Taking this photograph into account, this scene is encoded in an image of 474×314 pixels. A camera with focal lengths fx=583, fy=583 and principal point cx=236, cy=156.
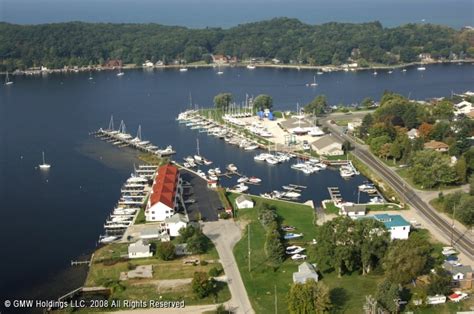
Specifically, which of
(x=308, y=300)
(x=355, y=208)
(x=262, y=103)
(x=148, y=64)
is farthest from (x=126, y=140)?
(x=148, y=64)

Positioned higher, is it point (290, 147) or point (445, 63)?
point (445, 63)

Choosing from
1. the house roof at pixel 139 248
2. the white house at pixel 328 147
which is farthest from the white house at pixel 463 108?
the house roof at pixel 139 248

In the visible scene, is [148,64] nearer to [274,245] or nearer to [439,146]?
[439,146]

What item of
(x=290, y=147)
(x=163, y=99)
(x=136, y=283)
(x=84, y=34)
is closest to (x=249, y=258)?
(x=136, y=283)

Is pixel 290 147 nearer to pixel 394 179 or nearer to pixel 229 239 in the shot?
pixel 394 179

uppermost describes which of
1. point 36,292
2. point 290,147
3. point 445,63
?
point 445,63

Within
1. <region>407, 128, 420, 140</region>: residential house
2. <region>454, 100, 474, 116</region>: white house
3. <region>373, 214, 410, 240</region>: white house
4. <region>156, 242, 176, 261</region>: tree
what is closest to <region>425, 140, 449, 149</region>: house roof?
<region>407, 128, 420, 140</region>: residential house
